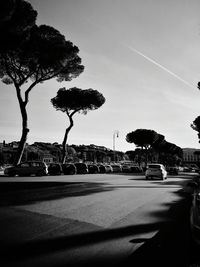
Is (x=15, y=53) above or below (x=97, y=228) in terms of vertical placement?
above

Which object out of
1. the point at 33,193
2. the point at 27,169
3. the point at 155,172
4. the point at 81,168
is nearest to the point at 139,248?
the point at 33,193

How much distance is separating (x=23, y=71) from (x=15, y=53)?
7.09 ft

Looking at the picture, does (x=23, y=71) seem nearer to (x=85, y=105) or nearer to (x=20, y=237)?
(x=85, y=105)

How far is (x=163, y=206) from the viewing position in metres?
11.0

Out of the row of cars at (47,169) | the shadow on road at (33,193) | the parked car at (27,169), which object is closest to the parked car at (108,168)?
the row of cars at (47,169)

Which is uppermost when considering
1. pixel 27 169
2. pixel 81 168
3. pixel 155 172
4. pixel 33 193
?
pixel 81 168

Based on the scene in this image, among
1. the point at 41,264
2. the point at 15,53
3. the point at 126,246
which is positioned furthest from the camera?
the point at 15,53

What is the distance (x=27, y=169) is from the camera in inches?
1250

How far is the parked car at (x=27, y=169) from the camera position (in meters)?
30.9

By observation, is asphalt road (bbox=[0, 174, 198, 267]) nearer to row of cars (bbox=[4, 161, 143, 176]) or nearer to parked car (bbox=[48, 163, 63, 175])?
row of cars (bbox=[4, 161, 143, 176])

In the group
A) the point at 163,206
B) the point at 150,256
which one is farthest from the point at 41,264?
the point at 163,206

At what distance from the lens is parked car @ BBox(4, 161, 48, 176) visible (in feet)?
102

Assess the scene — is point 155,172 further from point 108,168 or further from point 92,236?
point 92,236

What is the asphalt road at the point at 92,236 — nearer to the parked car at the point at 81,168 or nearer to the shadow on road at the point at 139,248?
the shadow on road at the point at 139,248
